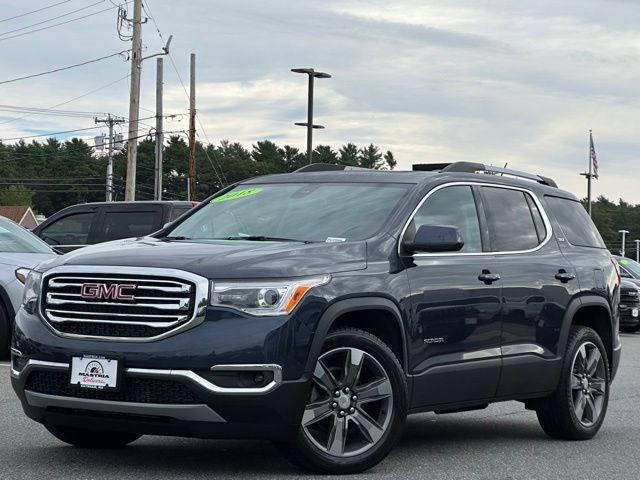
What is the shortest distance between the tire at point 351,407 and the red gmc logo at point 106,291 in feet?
3.56

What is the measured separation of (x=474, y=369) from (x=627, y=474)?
43.2 inches

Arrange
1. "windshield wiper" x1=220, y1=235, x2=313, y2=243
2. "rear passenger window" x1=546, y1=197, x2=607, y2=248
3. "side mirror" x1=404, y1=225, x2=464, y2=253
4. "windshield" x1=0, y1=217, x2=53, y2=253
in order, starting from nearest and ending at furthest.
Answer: "side mirror" x1=404, y1=225, x2=464, y2=253, "windshield wiper" x1=220, y1=235, x2=313, y2=243, "rear passenger window" x1=546, y1=197, x2=607, y2=248, "windshield" x1=0, y1=217, x2=53, y2=253

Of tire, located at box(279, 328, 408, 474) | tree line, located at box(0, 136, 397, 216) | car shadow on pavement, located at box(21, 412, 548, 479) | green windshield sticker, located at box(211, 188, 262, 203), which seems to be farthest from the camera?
tree line, located at box(0, 136, 397, 216)

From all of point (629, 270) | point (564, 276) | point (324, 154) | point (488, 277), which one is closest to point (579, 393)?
point (564, 276)

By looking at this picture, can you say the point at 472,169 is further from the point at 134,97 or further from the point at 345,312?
the point at 134,97

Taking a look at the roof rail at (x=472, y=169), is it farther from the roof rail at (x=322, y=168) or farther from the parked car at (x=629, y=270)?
the parked car at (x=629, y=270)

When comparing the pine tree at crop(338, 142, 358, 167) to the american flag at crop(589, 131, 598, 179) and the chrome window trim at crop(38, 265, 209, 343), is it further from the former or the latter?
the chrome window trim at crop(38, 265, 209, 343)

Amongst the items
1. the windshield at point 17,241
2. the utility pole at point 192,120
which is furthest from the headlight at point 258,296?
the utility pole at point 192,120

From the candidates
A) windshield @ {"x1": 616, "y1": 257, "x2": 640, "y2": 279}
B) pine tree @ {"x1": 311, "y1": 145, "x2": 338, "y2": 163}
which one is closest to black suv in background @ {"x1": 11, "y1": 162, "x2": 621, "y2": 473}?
windshield @ {"x1": 616, "y1": 257, "x2": 640, "y2": 279}

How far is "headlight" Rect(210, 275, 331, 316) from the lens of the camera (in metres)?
6.14

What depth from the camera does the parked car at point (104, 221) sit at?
17062 millimetres

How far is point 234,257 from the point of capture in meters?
6.38

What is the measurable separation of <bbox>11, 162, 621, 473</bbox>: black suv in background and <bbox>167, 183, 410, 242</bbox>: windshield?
0.6 inches

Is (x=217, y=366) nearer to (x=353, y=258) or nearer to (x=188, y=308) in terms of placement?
(x=188, y=308)
